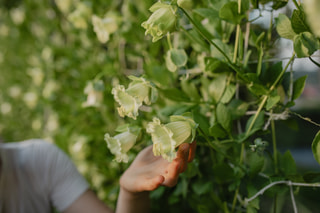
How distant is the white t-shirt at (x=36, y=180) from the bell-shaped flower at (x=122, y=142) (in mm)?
542

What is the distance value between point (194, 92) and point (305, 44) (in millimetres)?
244

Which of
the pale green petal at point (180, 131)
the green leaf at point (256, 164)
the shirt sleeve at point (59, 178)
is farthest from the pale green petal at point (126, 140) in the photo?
the shirt sleeve at point (59, 178)

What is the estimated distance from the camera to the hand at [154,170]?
0.42 meters

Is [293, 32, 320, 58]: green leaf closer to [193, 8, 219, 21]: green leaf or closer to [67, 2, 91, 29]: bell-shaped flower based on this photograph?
[193, 8, 219, 21]: green leaf

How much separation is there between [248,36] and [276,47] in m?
0.08

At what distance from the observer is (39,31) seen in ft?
5.00

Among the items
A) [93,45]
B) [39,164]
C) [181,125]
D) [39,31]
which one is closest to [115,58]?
[93,45]

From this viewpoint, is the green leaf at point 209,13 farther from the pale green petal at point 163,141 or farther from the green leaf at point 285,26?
the pale green petal at point 163,141

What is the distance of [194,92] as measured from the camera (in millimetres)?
585

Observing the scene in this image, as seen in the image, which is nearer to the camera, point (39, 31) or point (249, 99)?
point (249, 99)

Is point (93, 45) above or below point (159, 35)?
below

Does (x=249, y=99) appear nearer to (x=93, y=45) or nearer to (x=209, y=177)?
(x=209, y=177)

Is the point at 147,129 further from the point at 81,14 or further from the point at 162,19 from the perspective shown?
the point at 81,14

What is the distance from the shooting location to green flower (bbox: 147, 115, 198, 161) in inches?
14.9
